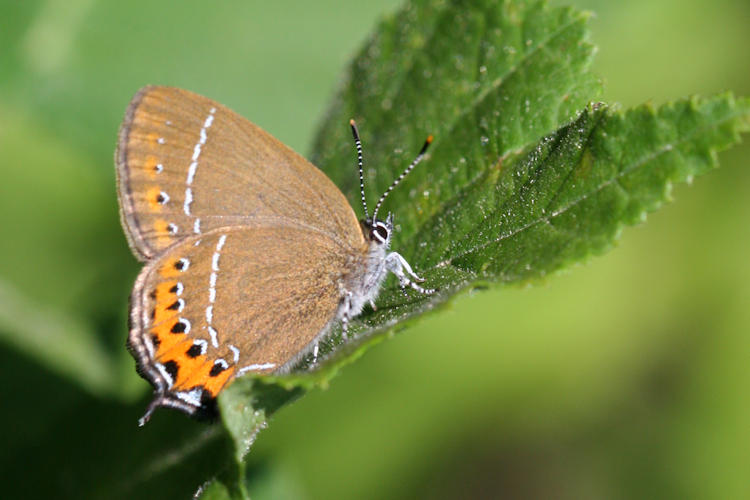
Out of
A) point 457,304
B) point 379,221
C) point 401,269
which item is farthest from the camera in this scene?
point 457,304

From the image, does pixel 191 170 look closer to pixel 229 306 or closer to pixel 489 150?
pixel 229 306

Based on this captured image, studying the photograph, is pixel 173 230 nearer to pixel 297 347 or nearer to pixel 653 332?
pixel 297 347

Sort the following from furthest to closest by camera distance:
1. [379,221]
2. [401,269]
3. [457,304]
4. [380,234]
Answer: [457,304] < [379,221] < [380,234] < [401,269]

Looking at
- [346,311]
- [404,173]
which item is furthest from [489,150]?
[346,311]

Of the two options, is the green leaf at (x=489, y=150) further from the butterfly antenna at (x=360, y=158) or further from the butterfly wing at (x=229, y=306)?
the butterfly wing at (x=229, y=306)

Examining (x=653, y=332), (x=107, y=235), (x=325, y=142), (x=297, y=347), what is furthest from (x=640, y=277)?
(x=107, y=235)

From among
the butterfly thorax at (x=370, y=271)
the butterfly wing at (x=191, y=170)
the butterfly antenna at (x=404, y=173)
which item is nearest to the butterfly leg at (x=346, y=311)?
the butterfly thorax at (x=370, y=271)

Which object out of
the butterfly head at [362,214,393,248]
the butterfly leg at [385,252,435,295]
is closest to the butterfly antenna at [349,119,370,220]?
the butterfly head at [362,214,393,248]
